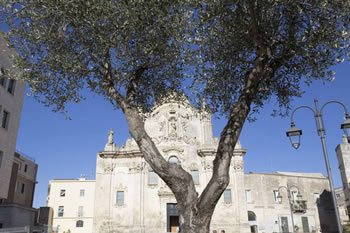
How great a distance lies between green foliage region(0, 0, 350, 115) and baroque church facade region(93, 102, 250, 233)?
24.1 m

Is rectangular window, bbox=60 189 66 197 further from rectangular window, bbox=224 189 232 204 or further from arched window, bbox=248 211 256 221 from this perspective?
rectangular window, bbox=224 189 232 204

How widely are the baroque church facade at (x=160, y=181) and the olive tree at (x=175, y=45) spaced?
79.5 ft

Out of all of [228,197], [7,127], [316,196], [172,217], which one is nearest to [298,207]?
[316,196]

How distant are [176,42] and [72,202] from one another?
4830cm

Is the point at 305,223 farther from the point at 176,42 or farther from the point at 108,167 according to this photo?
the point at 176,42

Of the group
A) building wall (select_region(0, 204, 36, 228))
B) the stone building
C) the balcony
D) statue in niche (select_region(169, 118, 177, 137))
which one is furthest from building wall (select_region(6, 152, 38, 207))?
the balcony

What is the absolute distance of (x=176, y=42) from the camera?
9.38 m

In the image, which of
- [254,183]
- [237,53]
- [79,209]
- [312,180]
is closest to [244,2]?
[237,53]

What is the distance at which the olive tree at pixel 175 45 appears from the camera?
779 cm


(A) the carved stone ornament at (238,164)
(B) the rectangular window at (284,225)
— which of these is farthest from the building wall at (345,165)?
(A) the carved stone ornament at (238,164)

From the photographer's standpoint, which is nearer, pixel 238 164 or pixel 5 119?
pixel 5 119

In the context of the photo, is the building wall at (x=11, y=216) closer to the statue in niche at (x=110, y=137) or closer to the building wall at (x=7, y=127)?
the building wall at (x=7, y=127)

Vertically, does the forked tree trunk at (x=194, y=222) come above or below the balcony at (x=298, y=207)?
below

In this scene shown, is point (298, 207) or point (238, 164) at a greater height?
point (238, 164)
